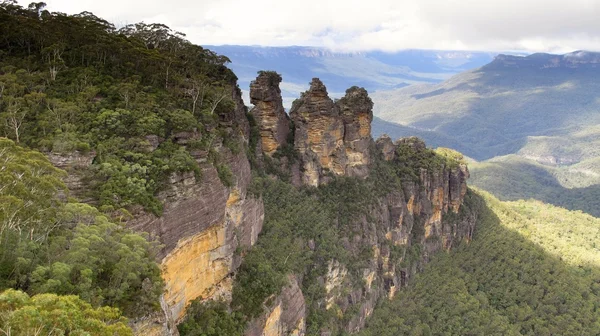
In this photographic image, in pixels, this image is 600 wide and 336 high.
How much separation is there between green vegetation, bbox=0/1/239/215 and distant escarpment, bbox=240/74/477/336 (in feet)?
34.6

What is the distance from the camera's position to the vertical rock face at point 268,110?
133 ft

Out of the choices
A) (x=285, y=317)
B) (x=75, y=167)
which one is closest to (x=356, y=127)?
(x=285, y=317)

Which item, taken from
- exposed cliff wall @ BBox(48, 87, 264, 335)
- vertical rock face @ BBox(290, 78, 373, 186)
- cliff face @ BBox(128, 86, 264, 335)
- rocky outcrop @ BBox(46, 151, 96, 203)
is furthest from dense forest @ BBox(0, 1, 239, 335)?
vertical rock face @ BBox(290, 78, 373, 186)

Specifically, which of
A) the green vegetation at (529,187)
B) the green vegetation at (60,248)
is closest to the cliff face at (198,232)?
A: the green vegetation at (60,248)

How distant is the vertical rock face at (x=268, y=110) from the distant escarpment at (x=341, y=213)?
157 mm

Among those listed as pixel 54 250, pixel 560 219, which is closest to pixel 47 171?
pixel 54 250

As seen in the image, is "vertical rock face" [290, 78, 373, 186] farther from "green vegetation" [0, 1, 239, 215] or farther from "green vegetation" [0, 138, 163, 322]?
"green vegetation" [0, 138, 163, 322]

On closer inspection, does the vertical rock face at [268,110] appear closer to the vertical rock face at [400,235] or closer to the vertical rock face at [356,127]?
the vertical rock face at [356,127]

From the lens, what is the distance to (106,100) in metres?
23.9

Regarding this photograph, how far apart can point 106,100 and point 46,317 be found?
59.6 feet

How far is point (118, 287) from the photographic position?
14.1 meters

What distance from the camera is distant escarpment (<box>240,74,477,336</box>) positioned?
3544 centimetres

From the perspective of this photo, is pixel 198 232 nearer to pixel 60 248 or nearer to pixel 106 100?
pixel 60 248

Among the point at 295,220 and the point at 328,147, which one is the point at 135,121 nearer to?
the point at 295,220
